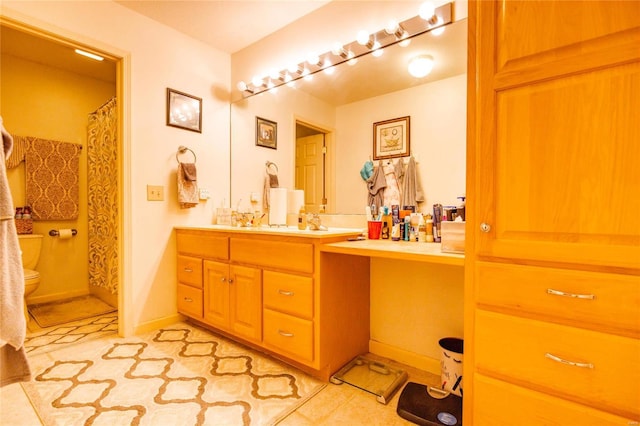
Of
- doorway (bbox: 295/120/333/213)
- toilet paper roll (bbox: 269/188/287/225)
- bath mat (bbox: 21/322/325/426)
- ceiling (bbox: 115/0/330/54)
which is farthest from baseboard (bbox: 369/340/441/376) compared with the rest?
ceiling (bbox: 115/0/330/54)

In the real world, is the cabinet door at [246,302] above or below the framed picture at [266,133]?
below

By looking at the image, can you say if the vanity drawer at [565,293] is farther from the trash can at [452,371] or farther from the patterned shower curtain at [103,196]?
the patterned shower curtain at [103,196]

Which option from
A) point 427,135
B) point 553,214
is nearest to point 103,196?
point 427,135

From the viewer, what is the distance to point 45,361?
181 centimetres

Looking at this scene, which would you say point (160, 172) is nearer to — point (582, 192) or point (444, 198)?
point (444, 198)

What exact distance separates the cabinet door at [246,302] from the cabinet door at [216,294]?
0.06m

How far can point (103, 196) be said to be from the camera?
2932 mm

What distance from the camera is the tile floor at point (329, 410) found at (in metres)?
1.31

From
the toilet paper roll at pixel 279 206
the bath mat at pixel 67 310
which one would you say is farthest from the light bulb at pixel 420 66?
the bath mat at pixel 67 310

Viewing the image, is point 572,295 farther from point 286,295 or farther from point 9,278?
point 9,278

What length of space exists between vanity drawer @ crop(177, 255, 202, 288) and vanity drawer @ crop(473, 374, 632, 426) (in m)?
1.85

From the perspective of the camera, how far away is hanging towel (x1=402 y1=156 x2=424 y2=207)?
5.84 feet

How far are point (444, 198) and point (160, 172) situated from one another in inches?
80.4

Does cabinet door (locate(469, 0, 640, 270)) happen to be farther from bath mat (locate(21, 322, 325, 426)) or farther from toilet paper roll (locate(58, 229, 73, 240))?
toilet paper roll (locate(58, 229, 73, 240))
